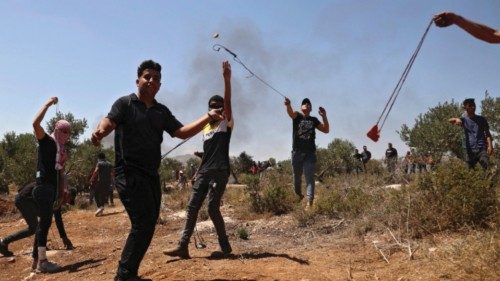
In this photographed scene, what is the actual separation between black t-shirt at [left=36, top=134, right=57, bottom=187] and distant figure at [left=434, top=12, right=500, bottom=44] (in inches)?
182

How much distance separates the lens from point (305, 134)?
7.94m

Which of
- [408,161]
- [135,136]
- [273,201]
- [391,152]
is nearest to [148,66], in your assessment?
[135,136]

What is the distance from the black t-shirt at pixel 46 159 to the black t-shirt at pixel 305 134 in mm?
3958

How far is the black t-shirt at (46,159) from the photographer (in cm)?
573

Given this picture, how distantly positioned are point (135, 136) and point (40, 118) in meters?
2.24

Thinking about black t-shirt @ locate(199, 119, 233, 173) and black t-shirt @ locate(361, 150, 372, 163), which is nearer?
black t-shirt @ locate(199, 119, 233, 173)

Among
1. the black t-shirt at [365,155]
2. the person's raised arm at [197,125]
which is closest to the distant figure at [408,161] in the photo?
the person's raised arm at [197,125]

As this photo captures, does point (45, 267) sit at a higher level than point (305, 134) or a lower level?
lower

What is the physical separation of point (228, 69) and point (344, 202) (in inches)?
155

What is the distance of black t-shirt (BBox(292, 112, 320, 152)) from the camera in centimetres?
794

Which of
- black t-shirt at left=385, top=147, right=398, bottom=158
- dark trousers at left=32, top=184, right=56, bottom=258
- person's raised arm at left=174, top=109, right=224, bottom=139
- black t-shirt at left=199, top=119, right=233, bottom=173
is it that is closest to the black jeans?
dark trousers at left=32, top=184, right=56, bottom=258

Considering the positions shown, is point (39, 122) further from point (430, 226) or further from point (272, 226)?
point (430, 226)

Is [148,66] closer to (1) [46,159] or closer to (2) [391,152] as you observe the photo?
(1) [46,159]

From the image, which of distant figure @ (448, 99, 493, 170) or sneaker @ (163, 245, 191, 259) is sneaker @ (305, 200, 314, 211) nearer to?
distant figure @ (448, 99, 493, 170)
